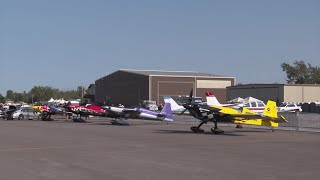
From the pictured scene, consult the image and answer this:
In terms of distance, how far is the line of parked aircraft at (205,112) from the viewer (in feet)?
102

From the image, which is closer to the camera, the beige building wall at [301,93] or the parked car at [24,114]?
the parked car at [24,114]

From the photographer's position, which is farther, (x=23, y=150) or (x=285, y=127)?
(x=285, y=127)

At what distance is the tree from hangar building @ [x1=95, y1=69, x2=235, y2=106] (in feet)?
141

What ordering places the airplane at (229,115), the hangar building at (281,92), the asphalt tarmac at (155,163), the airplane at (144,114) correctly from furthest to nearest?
the hangar building at (281,92) < the airplane at (144,114) < the airplane at (229,115) < the asphalt tarmac at (155,163)

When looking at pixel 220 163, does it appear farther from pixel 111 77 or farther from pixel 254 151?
pixel 111 77

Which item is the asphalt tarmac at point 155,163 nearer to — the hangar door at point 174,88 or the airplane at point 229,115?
the airplane at point 229,115

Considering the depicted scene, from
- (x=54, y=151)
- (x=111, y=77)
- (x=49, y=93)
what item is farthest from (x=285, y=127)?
(x=49, y=93)

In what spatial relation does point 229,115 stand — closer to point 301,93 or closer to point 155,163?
point 155,163

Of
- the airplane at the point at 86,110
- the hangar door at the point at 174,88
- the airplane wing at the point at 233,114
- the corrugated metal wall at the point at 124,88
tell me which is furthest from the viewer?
the corrugated metal wall at the point at 124,88

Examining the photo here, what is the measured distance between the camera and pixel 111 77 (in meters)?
145

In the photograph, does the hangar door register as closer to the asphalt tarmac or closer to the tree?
the tree

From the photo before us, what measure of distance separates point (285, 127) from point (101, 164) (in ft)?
83.5

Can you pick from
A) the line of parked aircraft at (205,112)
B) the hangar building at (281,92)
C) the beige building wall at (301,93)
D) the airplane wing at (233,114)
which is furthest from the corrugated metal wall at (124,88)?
the airplane wing at (233,114)

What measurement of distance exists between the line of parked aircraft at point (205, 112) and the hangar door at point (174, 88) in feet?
222
